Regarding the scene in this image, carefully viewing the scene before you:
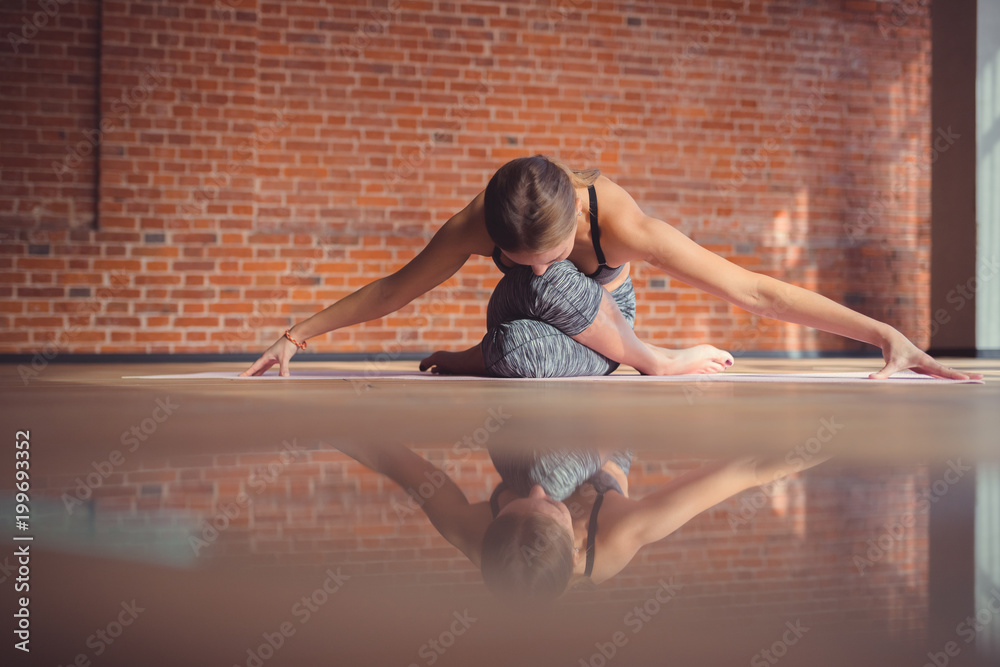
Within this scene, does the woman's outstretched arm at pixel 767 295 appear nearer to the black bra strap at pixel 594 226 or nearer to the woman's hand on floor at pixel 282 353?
the black bra strap at pixel 594 226

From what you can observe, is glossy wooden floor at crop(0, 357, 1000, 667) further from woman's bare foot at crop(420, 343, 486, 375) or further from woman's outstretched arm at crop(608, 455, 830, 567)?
woman's bare foot at crop(420, 343, 486, 375)

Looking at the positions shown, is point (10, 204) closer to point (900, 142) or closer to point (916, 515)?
point (916, 515)

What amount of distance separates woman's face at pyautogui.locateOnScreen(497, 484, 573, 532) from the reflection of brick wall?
0.17 ft

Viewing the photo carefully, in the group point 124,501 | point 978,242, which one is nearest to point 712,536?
point 124,501

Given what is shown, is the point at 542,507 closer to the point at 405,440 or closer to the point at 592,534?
the point at 592,534

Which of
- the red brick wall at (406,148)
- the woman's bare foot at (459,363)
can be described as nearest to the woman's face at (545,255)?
the woman's bare foot at (459,363)

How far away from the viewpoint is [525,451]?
104cm

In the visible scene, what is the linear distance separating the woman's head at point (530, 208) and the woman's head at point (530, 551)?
135 cm

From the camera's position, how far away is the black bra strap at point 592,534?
0.51 metres

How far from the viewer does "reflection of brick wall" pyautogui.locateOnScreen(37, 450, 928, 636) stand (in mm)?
469

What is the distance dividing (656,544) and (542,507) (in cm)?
13

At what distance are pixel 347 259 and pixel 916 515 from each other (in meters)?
4.62

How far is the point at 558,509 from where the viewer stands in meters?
0.68

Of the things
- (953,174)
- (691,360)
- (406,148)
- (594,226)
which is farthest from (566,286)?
(953,174)
